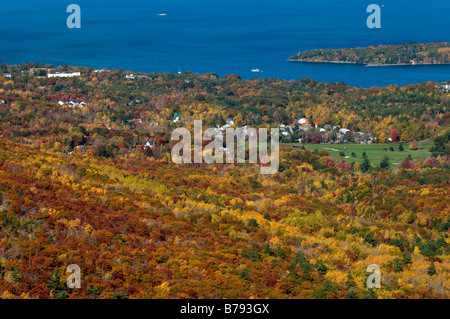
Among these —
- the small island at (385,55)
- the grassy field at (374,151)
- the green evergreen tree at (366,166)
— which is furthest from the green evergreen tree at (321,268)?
the small island at (385,55)

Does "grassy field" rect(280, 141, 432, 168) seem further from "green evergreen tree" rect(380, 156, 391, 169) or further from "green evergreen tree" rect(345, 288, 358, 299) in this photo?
"green evergreen tree" rect(345, 288, 358, 299)

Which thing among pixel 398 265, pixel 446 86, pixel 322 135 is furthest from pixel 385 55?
pixel 398 265

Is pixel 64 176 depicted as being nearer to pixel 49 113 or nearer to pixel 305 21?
pixel 49 113

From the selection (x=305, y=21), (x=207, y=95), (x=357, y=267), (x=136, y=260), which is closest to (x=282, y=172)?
(x=357, y=267)

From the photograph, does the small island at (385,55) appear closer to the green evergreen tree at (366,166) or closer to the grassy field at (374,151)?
the grassy field at (374,151)

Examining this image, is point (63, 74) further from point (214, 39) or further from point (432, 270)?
point (432, 270)

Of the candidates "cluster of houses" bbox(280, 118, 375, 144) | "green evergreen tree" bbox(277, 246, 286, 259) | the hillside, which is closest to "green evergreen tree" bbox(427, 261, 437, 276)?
the hillside
